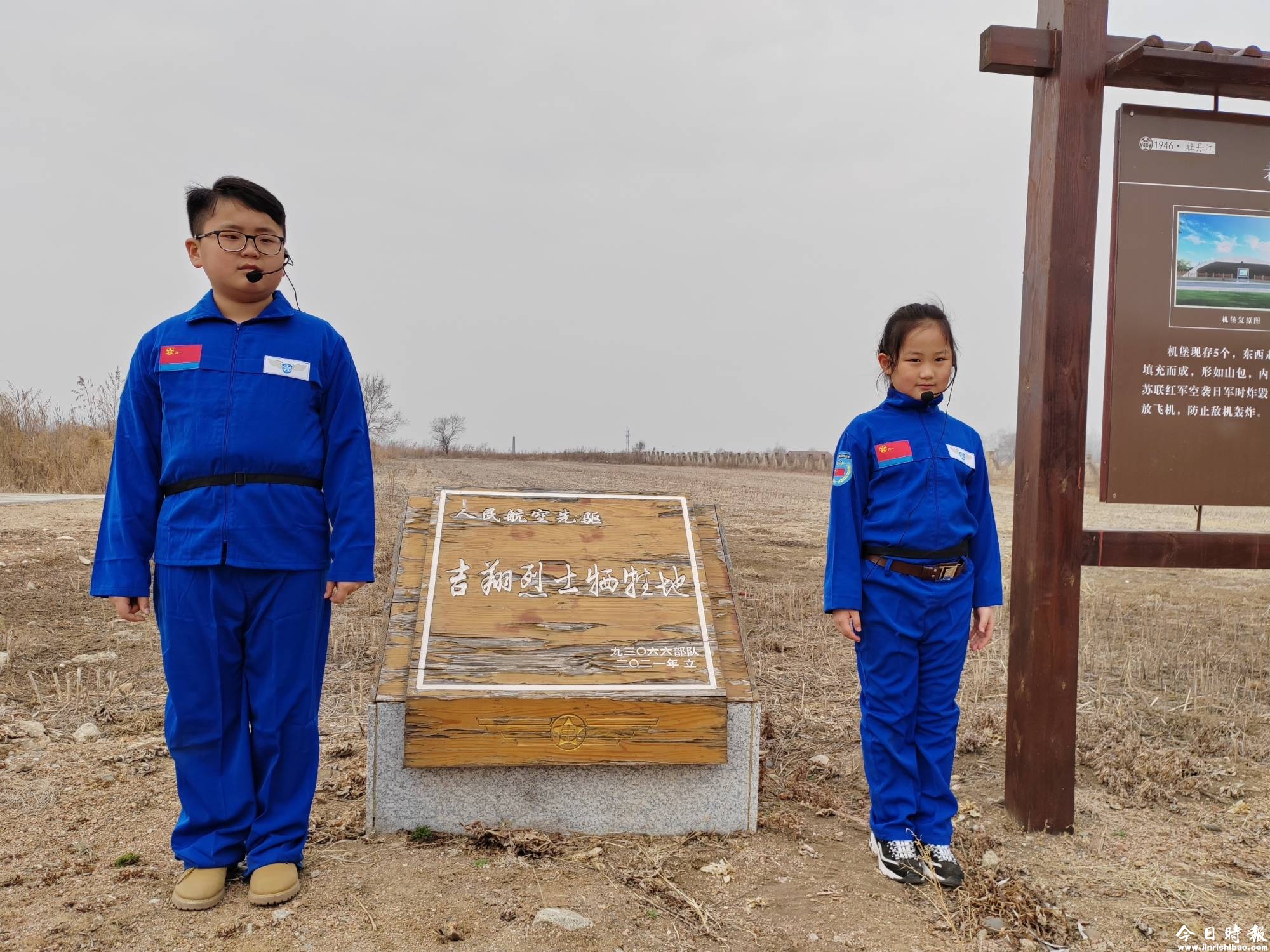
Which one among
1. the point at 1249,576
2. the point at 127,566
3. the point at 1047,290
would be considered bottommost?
the point at 1249,576

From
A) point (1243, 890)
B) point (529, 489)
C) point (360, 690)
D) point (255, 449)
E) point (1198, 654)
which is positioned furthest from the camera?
point (1198, 654)

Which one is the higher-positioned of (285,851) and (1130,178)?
(1130,178)

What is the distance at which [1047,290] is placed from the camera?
11.4ft

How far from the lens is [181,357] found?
107 inches

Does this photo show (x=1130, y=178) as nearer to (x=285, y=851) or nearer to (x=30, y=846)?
(x=285, y=851)

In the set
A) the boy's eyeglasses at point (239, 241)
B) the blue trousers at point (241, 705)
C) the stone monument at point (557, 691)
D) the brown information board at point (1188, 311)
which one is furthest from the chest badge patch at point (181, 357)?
the brown information board at point (1188, 311)

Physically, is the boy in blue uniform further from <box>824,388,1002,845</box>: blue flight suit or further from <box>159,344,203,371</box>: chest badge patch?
<box>824,388,1002,845</box>: blue flight suit

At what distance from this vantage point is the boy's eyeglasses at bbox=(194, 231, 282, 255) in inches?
108

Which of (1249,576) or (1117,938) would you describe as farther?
(1249,576)

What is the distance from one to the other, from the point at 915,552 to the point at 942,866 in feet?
3.33

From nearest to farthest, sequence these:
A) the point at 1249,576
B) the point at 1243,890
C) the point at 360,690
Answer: the point at 1243,890 → the point at 360,690 → the point at 1249,576

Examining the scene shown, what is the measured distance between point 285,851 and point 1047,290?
3225mm

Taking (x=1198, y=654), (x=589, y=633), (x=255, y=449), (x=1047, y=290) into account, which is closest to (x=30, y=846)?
(x=255, y=449)

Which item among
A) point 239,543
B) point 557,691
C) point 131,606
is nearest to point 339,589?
point 239,543
